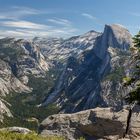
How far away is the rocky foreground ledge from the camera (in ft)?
221

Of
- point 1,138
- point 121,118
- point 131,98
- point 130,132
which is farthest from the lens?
point 121,118

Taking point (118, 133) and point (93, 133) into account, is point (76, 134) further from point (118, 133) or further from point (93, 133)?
point (118, 133)

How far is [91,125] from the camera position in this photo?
230ft

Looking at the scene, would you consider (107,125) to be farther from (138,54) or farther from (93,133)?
(138,54)

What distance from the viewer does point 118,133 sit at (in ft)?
221

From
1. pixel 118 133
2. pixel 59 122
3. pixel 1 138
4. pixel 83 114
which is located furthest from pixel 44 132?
pixel 1 138

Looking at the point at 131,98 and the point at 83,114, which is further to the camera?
the point at 83,114

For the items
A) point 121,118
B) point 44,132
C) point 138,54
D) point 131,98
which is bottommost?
point 44,132

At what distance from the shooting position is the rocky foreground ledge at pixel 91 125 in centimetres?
6750

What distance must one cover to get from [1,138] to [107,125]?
3031 centimetres

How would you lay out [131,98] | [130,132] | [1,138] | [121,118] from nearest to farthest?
1. [1,138]
2. [131,98]
3. [130,132]
4. [121,118]

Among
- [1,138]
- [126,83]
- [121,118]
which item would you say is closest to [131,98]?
[126,83]

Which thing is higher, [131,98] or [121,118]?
[131,98]

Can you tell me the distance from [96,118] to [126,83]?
25.9 metres
